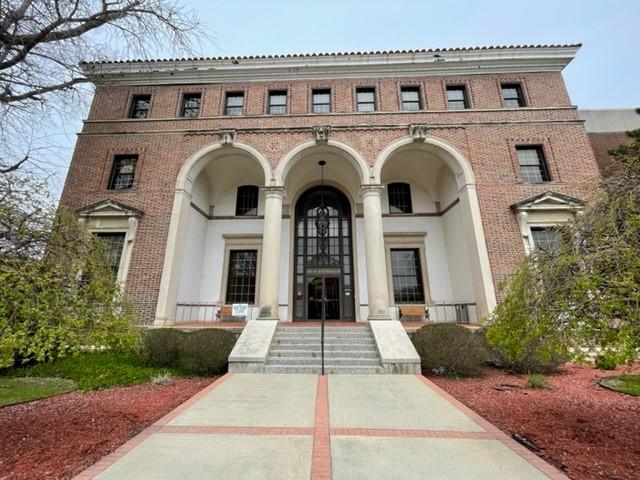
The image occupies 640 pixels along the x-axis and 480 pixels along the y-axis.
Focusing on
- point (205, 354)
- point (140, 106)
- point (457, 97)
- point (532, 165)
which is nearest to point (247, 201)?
point (140, 106)

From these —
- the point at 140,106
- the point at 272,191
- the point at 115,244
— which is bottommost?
the point at 115,244

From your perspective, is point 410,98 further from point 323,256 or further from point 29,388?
point 29,388

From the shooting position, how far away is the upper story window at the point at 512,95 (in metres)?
13.0

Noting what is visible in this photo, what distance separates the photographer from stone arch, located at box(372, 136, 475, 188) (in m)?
11.6

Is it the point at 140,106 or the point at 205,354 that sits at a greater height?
the point at 140,106

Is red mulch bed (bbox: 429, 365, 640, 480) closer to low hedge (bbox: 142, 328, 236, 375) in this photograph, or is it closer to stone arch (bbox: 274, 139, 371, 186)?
low hedge (bbox: 142, 328, 236, 375)

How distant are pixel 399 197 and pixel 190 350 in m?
11.7

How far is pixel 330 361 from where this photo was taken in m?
7.42

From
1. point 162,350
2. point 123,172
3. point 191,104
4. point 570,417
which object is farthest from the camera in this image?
point 191,104

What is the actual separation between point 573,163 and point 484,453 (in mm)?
13189

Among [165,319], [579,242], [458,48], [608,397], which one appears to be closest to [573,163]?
[458,48]

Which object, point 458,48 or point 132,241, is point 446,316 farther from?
point 132,241

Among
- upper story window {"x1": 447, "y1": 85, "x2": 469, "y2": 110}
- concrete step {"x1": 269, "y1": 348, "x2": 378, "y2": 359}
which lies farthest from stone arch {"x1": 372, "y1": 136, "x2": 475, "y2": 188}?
concrete step {"x1": 269, "y1": 348, "x2": 378, "y2": 359}

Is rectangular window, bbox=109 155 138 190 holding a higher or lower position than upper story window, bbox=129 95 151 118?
lower
